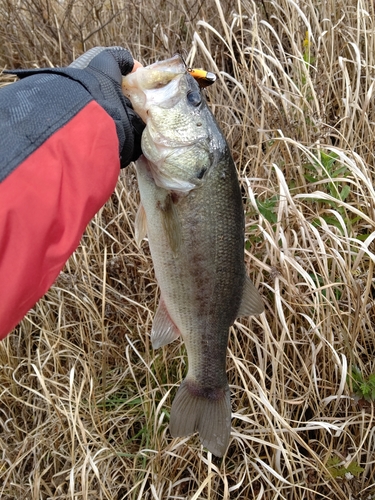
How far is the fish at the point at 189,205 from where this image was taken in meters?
1.67

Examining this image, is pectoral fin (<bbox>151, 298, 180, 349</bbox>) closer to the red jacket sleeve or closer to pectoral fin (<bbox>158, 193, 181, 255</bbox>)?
pectoral fin (<bbox>158, 193, 181, 255</bbox>)

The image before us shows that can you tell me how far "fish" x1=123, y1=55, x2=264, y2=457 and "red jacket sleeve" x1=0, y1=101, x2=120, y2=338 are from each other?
0.24 meters

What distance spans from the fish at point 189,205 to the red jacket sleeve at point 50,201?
24 centimetres

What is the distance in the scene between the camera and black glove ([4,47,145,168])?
1.51 m

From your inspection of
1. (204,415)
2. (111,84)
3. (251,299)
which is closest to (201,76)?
(111,84)

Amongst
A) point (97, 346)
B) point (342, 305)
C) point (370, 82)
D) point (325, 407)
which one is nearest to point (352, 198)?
point (342, 305)

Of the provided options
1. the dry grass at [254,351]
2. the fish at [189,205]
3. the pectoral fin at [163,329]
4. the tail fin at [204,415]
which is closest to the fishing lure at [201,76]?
the fish at [189,205]

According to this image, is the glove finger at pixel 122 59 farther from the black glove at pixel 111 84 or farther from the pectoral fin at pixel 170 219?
the pectoral fin at pixel 170 219

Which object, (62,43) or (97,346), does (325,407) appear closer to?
(97,346)

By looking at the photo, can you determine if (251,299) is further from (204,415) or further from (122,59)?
(122,59)

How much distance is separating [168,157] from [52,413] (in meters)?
1.40

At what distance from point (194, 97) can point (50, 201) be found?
0.68 metres

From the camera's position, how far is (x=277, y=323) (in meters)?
2.35

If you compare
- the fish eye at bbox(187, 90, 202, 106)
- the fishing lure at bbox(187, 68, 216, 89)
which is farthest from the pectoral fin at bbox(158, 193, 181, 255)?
the fishing lure at bbox(187, 68, 216, 89)
